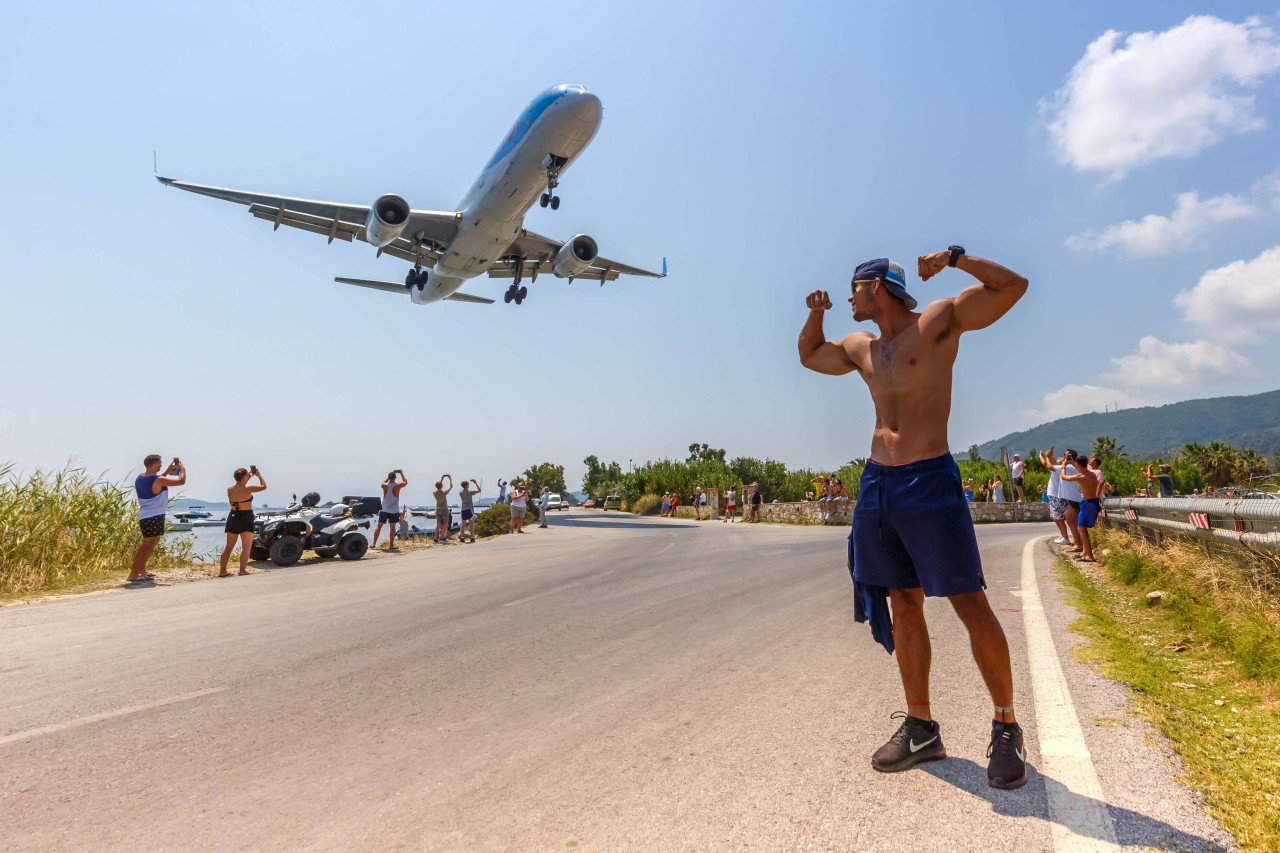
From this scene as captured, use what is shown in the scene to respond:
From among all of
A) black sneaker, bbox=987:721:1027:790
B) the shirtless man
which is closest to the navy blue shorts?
the shirtless man

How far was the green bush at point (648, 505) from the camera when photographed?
46375 mm

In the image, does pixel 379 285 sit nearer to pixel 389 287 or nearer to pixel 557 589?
pixel 389 287

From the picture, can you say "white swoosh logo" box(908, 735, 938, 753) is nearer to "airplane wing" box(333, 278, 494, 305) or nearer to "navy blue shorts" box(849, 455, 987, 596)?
"navy blue shorts" box(849, 455, 987, 596)

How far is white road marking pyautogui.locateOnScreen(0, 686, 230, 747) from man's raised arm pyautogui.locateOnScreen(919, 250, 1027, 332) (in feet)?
13.8

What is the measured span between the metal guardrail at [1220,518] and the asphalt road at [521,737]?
53.2 inches

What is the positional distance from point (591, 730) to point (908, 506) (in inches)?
65.8

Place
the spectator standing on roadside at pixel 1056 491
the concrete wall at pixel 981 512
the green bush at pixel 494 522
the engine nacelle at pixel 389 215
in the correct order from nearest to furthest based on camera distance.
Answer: the spectator standing on roadside at pixel 1056 491 < the engine nacelle at pixel 389 215 < the green bush at pixel 494 522 < the concrete wall at pixel 981 512

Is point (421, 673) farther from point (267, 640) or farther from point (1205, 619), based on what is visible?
point (1205, 619)

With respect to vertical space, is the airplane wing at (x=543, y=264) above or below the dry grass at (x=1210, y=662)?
above

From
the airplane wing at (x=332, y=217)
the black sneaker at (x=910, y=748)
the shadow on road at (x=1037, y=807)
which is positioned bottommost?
the shadow on road at (x=1037, y=807)

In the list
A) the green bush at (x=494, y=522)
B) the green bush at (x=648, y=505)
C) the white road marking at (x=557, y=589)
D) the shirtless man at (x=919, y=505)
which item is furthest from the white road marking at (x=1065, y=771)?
the green bush at (x=648, y=505)

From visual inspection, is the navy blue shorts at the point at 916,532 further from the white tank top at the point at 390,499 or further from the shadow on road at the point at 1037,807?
the white tank top at the point at 390,499

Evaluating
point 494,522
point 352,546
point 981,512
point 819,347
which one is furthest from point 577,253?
point 819,347

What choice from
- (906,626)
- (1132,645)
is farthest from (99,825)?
(1132,645)
